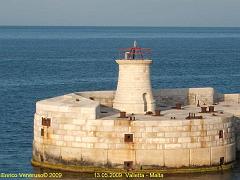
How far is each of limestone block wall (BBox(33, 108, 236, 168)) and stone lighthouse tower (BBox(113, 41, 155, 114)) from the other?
12.3ft

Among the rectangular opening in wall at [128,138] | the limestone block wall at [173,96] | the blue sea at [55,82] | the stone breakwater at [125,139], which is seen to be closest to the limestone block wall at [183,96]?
the limestone block wall at [173,96]

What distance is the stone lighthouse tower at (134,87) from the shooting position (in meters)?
37.8

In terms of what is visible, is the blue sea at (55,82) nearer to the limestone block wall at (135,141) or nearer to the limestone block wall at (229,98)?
the limestone block wall at (135,141)

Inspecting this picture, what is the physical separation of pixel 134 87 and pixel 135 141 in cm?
496

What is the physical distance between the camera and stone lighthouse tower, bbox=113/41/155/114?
37.8m

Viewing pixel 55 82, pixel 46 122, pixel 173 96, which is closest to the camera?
pixel 46 122

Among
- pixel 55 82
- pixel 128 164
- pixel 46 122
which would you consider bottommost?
pixel 128 164

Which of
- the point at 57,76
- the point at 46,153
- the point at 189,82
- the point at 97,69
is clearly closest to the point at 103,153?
the point at 46,153

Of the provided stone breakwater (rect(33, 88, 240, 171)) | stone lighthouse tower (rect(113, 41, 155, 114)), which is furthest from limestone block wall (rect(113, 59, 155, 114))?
stone breakwater (rect(33, 88, 240, 171))

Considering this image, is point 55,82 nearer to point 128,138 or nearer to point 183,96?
point 183,96

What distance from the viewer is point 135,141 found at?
1328 inches

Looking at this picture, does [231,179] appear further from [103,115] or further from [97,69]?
[97,69]

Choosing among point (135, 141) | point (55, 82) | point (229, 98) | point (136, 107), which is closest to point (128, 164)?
point (135, 141)

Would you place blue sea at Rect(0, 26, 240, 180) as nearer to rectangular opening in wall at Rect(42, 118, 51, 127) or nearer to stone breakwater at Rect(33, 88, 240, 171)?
stone breakwater at Rect(33, 88, 240, 171)
